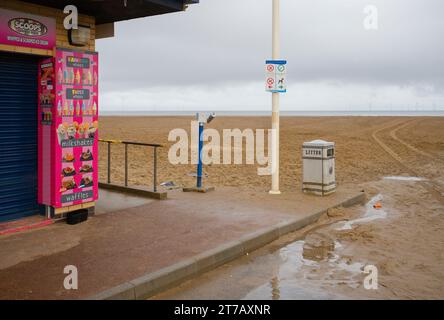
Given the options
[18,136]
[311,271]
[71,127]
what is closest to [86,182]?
[71,127]

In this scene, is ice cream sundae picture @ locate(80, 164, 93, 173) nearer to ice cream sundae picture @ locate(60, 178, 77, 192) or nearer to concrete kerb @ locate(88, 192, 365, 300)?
ice cream sundae picture @ locate(60, 178, 77, 192)

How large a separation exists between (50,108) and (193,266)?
3837mm

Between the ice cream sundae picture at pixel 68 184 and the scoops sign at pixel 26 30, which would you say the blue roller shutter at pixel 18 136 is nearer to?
the scoops sign at pixel 26 30

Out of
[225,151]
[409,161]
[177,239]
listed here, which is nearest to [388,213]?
[177,239]

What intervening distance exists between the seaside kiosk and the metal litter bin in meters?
4.53

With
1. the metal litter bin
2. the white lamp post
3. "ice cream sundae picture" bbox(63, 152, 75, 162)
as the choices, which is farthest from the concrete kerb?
"ice cream sundae picture" bbox(63, 152, 75, 162)

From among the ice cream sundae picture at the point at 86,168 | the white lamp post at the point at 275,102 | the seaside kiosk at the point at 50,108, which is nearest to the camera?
the seaside kiosk at the point at 50,108

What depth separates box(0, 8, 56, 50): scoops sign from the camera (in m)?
6.91

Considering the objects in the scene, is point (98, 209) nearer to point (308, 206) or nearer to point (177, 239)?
point (177, 239)

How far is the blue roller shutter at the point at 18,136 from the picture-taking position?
7504 mm

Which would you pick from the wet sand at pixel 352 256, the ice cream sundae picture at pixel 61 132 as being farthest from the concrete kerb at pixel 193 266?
the ice cream sundae picture at pixel 61 132

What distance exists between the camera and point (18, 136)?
304 inches

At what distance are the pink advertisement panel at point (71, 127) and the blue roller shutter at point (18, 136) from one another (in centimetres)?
18

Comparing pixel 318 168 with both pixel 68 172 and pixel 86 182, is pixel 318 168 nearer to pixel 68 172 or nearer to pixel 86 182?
pixel 86 182
